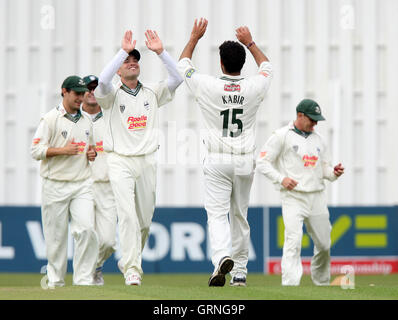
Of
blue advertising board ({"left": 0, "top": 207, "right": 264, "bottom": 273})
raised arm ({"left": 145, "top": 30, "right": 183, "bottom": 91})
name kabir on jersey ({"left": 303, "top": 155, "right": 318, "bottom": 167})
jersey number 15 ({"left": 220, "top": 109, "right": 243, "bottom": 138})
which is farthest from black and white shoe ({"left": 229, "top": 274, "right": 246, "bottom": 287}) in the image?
blue advertising board ({"left": 0, "top": 207, "right": 264, "bottom": 273})

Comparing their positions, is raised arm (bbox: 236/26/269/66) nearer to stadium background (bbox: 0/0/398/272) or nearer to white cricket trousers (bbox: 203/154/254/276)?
white cricket trousers (bbox: 203/154/254/276)

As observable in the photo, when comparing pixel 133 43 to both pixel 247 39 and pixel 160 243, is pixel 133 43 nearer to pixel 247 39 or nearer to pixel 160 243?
pixel 247 39

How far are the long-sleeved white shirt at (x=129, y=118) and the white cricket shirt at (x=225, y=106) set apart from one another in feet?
1.86

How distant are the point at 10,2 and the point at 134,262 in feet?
30.8

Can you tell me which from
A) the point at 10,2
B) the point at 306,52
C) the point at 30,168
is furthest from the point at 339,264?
the point at 10,2

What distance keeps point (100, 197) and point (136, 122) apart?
82.8 inches

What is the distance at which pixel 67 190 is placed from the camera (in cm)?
982

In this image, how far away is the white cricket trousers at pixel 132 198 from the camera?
9.10m

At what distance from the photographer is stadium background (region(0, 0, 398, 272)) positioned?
17.0 meters
